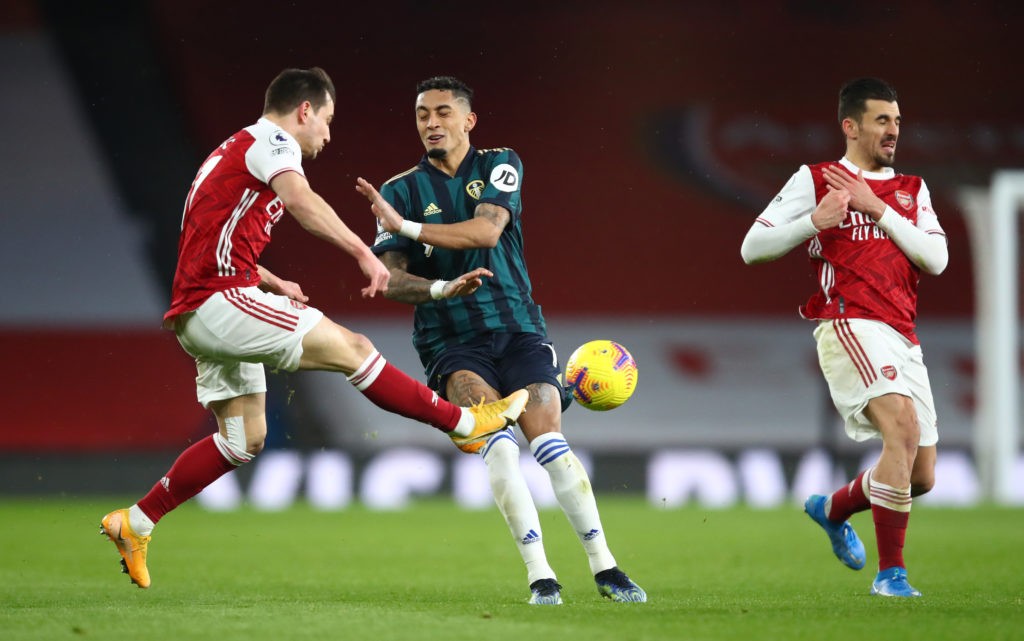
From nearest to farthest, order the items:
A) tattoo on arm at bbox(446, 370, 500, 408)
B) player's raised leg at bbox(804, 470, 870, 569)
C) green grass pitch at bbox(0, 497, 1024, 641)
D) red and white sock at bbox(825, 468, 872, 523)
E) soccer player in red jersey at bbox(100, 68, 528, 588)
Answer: green grass pitch at bbox(0, 497, 1024, 641)
soccer player in red jersey at bbox(100, 68, 528, 588)
tattoo on arm at bbox(446, 370, 500, 408)
red and white sock at bbox(825, 468, 872, 523)
player's raised leg at bbox(804, 470, 870, 569)

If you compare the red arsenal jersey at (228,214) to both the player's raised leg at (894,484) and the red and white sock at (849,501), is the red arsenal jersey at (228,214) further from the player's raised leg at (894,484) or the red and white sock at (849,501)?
the red and white sock at (849,501)

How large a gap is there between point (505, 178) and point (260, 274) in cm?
106

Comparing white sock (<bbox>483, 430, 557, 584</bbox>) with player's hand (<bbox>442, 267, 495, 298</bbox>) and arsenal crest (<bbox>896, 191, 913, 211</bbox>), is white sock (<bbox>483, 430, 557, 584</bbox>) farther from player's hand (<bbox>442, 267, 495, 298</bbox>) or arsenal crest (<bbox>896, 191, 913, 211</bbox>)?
arsenal crest (<bbox>896, 191, 913, 211</bbox>)

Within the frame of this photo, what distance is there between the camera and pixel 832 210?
5719 millimetres

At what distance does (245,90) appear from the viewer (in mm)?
15773

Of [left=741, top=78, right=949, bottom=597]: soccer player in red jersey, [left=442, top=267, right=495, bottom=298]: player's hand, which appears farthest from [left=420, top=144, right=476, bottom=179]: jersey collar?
[left=741, top=78, right=949, bottom=597]: soccer player in red jersey

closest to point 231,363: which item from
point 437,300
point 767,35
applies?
point 437,300

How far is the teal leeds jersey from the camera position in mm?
5805

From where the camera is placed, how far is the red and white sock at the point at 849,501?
241 inches

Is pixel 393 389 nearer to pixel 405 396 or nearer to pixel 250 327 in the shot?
pixel 405 396

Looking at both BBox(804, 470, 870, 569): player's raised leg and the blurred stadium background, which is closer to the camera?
BBox(804, 470, 870, 569): player's raised leg

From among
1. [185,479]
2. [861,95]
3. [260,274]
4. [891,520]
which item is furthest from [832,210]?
[185,479]

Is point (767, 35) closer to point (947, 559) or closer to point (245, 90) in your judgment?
point (245, 90)

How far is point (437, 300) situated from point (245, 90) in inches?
420
